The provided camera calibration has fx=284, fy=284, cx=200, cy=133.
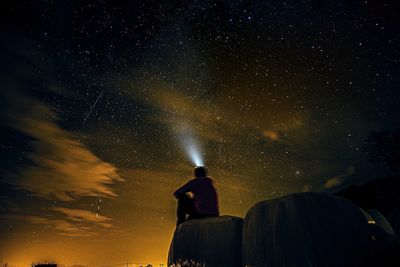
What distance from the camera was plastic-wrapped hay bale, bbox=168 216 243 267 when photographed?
345cm

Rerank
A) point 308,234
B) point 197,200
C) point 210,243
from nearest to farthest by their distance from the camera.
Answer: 1. point 308,234
2. point 210,243
3. point 197,200

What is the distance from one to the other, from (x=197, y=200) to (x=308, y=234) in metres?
2.61

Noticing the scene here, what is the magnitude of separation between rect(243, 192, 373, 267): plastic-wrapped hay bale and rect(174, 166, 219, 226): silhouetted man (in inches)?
74.6

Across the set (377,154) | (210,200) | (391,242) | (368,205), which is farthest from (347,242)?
(377,154)

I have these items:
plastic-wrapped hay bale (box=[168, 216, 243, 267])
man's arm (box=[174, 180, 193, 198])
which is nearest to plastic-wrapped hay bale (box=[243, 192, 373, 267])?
plastic-wrapped hay bale (box=[168, 216, 243, 267])

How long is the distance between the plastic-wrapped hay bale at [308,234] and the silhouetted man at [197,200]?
1894 mm

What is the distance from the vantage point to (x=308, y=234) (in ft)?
9.32

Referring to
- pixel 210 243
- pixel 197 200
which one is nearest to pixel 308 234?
pixel 210 243

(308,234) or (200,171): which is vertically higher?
(200,171)

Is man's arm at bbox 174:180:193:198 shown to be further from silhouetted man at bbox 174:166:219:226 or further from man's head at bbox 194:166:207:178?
man's head at bbox 194:166:207:178

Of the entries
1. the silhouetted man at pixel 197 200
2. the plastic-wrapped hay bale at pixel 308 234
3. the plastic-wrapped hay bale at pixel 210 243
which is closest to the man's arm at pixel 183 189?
the silhouetted man at pixel 197 200

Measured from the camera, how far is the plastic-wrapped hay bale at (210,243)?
345 centimetres

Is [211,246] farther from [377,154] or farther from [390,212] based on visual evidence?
[377,154]

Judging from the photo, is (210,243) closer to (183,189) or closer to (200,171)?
(183,189)
